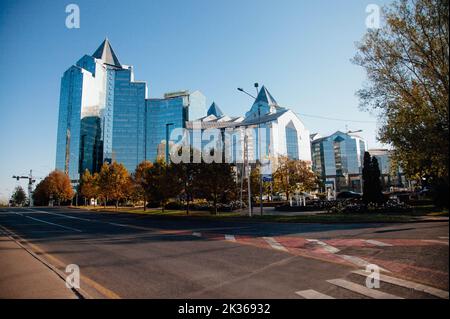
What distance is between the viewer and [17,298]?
17.7 ft

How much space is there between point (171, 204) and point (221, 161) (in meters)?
21.3

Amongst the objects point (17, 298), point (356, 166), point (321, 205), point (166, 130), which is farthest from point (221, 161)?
point (356, 166)

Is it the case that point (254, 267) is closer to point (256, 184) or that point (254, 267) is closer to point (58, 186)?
point (256, 184)

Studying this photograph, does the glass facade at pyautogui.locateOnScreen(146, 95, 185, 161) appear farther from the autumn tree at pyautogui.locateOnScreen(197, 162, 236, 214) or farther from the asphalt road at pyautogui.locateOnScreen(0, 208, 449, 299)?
the asphalt road at pyautogui.locateOnScreen(0, 208, 449, 299)

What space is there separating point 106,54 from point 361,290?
170 metres

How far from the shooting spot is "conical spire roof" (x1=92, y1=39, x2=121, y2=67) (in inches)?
5901

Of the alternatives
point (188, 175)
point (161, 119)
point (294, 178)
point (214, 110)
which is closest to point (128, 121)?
point (161, 119)

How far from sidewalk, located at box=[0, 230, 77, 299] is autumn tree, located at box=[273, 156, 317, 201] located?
1647 inches

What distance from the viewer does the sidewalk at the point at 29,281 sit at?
18.5 ft

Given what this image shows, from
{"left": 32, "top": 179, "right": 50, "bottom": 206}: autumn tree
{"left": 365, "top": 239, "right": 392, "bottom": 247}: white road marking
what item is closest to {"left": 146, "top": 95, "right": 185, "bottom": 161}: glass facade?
{"left": 32, "top": 179, "right": 50, "bottom": 206}: autumn tree

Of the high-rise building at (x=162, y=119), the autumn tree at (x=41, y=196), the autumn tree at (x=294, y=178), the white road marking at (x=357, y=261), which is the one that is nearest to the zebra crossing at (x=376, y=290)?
the white road marking at (x=357, y=261)

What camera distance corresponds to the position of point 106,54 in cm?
15188

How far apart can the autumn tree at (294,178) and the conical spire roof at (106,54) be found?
134 meters

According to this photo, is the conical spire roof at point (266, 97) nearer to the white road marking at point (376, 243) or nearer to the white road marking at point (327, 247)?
the white road marking at point (327, 247)
